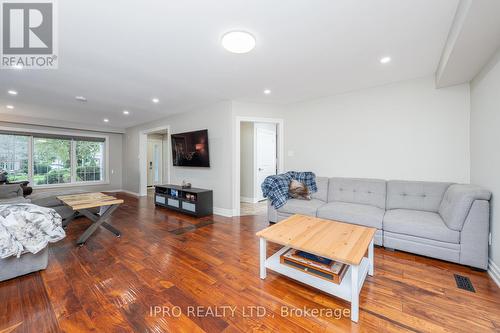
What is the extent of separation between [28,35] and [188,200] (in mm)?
3072

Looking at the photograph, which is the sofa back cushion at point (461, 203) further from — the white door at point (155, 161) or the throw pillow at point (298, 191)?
the white door at point (155, 161)

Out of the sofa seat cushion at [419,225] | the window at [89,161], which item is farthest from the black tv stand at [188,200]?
the window at [89,161]

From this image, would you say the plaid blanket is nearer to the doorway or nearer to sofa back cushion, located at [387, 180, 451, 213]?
sofa back cushion, located at [387, 180, 451, 213]

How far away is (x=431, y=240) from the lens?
7.25 feet

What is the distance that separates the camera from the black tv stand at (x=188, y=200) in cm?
400

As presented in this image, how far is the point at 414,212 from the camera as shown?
2.60 meters

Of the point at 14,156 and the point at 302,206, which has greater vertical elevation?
the point at 14,156

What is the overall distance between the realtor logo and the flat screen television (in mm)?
2442

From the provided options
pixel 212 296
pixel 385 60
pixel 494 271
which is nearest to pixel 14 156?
pixel 212 296

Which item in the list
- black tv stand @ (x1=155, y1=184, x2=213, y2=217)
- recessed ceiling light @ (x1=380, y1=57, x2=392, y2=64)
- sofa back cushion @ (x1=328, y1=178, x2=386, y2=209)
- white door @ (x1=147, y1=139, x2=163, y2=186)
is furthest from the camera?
white door @ (x1=147, y1=139, x2=163, y2=186)

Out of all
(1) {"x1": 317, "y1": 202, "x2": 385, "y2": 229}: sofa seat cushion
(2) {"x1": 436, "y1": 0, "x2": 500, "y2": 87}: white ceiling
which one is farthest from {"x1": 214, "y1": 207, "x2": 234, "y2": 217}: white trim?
(2) {"x1": 436, "y1": 0, "x2": 500, "y2": 87}: white ceiling

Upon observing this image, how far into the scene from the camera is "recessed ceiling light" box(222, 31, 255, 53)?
1.92 m

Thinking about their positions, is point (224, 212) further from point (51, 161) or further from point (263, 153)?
point (51, 161)

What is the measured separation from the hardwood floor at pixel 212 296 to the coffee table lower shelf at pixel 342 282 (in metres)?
0.10
